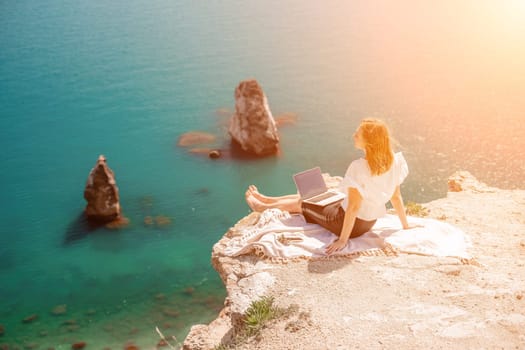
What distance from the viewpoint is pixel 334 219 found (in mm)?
12320

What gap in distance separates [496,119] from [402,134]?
6.24 m

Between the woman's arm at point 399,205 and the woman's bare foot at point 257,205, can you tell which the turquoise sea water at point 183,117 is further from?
the woman's arm at point 399,205

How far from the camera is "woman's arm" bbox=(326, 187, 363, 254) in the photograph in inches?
454

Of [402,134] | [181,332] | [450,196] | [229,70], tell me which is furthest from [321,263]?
A: [229,70]

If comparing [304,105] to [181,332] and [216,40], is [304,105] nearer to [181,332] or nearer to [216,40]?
[216,40]

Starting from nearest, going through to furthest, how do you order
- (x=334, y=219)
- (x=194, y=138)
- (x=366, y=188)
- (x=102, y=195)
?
1. (x=366, y=188)
2. (x=334, y=219)
3. (x=102, y=195)
4. (x=194, y=138)

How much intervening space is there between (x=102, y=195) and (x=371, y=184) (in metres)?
20.8

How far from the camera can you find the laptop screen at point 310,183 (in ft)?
44.7

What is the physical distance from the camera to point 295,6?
65938mm

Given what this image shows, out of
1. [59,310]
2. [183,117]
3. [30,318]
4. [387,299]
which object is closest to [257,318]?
[387,299]

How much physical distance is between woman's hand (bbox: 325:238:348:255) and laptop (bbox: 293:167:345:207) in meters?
1.45

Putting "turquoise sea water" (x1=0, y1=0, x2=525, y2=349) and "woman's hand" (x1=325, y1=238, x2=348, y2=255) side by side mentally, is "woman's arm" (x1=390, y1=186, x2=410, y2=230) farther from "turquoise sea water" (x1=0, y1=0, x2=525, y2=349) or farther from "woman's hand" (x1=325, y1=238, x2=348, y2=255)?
"turquoise sea water" (x1=0, y1=0, x2=525, y2=349)

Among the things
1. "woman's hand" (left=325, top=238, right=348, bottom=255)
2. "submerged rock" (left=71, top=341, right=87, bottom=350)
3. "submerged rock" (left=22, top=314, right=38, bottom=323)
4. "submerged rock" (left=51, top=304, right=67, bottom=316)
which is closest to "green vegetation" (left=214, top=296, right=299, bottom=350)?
"woman's hand" (left=325, top=238, right=348, bottom=255)

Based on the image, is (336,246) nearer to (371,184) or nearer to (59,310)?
(371,184)
